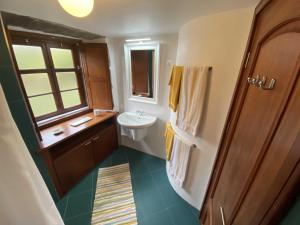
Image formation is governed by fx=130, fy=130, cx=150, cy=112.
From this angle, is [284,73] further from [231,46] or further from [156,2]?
[156,2]

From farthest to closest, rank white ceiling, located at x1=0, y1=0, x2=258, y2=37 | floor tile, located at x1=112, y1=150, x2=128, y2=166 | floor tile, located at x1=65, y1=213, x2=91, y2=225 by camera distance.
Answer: floor tile, located at x1=112, y1=150, x2=128, y2=166
floor tile, located at x1=65, y1=213, x2=91, y2=225
white ceiling, located at x1=0, y1=0, x2=258, y2=37

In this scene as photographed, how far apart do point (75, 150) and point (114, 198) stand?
2.82ft

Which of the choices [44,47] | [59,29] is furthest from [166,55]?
[44,47]

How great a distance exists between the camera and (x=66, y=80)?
7.36 feet

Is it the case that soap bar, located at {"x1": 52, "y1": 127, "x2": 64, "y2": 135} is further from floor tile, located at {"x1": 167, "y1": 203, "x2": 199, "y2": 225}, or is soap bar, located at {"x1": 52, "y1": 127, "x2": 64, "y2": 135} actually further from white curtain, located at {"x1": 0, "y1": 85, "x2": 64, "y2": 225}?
floor tile, located at {"x1": 167, "y1": 203, "x2": 199, "y2": 225}

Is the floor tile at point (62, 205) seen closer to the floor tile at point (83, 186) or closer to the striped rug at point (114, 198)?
the floor tile at point (83, 186)

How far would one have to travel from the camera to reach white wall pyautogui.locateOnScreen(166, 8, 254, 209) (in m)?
1.02

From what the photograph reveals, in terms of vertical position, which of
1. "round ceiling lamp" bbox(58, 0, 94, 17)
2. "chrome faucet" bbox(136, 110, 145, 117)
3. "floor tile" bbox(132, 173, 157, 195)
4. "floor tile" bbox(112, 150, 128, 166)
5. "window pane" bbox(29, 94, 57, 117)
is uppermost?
"round ceiling lamp" bbox(58, 0, 94, 17)

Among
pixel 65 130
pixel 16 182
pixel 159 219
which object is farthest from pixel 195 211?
pixel 65 130

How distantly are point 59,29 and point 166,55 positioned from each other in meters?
1.45

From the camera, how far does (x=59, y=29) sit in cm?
167

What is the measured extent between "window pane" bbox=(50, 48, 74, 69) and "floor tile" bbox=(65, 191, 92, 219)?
1.96 metres

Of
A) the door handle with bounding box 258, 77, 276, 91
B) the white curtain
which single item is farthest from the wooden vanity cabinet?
the door handle with bounding box 258, 77, 276, 91

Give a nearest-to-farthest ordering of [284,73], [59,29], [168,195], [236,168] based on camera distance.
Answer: [284,73] < [236,168] < [59,29] < [168,195]
